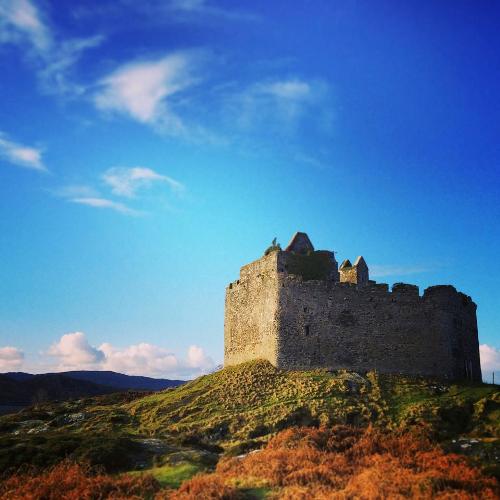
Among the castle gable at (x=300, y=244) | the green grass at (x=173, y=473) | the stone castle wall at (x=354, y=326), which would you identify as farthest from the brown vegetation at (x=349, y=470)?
the castle gable at (x=300, y=244)

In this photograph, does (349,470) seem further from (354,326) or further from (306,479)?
(354,326)

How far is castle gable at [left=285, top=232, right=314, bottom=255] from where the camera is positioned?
5097 centimetres

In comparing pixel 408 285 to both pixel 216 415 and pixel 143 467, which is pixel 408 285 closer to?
pixel 216 415

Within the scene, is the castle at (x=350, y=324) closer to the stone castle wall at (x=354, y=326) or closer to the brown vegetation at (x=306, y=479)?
the stone castle wall at (x=354, y=326)

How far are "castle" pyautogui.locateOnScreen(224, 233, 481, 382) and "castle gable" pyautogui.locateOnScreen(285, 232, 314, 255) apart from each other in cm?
469

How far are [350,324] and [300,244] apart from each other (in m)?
11.1

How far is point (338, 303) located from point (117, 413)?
60.9 ft

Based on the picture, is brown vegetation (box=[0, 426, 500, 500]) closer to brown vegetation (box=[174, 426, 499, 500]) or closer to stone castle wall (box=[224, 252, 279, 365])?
brown vegetation (box=[174, 426, 499, 500])

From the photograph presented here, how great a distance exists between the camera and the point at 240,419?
35719 millimetres

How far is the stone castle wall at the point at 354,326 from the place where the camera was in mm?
42062

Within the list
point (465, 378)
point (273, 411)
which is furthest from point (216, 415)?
point (465, 378)

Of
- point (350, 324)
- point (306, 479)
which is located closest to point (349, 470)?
point (306, 479)

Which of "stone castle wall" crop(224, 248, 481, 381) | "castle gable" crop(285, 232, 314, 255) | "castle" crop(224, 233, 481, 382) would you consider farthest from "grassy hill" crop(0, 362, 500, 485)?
"castle gable" crop(285, 232, 314, 255)

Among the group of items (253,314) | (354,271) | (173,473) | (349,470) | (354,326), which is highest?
(354,271)
